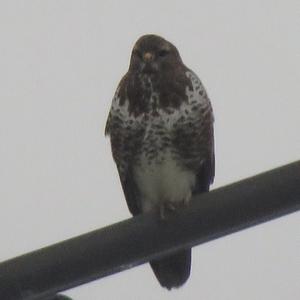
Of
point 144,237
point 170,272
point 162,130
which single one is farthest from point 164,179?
point 144,237

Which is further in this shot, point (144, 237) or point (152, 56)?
point (152, 56)

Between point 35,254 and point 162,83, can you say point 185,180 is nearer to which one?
point 162,83

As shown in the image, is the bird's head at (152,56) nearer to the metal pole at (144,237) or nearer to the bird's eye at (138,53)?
the bird's eye at (138,53)

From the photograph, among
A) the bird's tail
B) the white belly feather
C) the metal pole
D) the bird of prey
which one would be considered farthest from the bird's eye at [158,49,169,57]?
the metal pole

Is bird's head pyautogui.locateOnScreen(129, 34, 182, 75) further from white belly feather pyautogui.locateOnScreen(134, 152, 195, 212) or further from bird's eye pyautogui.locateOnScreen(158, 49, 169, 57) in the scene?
white belly feather pyautogui.locateOnScreen(134, 152, 195, 212)

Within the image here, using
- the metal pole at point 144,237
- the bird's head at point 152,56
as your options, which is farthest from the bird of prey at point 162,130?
the metal pole at point 144,237

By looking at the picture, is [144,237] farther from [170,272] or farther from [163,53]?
[163,53]
